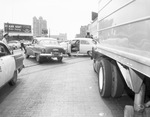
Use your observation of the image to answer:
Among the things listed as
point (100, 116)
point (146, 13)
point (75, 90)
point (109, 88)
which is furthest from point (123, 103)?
point (146, 13)

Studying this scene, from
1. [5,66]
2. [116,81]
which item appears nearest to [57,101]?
[116,81]

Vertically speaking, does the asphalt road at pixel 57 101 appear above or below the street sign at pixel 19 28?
below

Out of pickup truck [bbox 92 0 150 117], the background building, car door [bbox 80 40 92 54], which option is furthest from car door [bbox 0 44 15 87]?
the background building

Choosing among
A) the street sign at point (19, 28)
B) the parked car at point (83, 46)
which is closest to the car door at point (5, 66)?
the parked car at point (83, 46)

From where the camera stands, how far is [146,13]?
1928mm

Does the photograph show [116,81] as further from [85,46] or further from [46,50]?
[85,46]

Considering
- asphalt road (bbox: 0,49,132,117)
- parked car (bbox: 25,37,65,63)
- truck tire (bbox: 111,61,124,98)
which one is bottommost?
asphalt road (bbox: 0,49,132,117)

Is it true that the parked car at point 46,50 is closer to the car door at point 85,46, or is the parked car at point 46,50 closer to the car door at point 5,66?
the car door at point 85,46

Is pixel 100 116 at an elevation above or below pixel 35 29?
below

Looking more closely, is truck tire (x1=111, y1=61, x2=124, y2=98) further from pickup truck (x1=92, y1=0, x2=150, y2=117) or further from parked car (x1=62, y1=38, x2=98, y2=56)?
parked car (x1=62, y1=38, x2=98, y2=56)

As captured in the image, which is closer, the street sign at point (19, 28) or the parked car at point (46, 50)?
the parked car at point (46, 50)

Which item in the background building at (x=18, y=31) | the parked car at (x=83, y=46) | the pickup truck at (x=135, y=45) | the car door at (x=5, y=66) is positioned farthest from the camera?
the background building at (x=18, y=31)

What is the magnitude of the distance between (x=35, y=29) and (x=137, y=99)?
97438 millimetres

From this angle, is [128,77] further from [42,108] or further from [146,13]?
[42,108]
